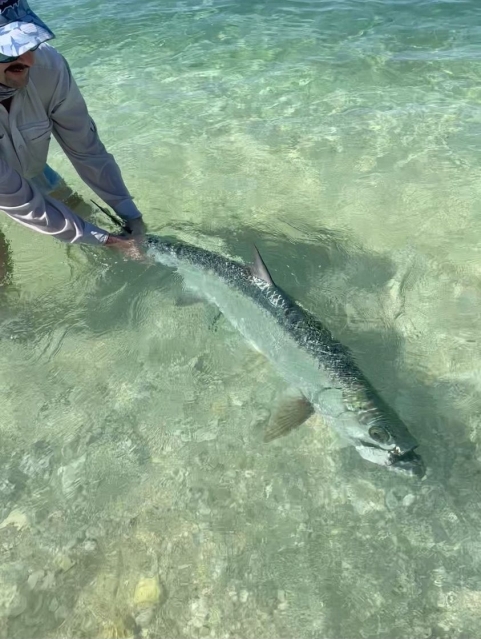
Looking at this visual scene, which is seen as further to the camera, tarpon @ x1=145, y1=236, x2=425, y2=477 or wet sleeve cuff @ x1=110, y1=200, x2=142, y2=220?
wet sleeve cuff @ x1=110, y1=200, x2=142, y2=220

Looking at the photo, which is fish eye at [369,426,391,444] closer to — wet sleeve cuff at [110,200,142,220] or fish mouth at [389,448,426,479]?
fish mouth at [389,448,426,479]

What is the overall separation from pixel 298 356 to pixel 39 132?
107 inches

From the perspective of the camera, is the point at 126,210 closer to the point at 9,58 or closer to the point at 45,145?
the point at 45,145

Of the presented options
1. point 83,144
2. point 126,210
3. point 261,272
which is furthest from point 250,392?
point 83,144

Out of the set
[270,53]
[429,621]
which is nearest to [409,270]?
[429,621]

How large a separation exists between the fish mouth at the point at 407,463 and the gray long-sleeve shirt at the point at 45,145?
283 cm

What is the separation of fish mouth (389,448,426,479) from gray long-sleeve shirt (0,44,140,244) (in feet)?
9.29

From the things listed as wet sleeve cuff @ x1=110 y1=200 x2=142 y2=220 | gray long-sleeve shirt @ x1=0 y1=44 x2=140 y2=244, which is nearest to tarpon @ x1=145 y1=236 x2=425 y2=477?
wet sleeve cuff @ x1=110 y1=200 x2=142 y2=220

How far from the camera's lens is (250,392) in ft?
13.6

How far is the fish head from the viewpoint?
335 cm

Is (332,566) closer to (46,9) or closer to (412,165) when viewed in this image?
(412,165)

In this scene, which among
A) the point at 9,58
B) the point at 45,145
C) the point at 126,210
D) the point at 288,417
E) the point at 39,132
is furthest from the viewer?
the point at 126,210

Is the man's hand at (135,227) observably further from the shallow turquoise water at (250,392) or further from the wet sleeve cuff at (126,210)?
the shallow turquoise water at (250,392)

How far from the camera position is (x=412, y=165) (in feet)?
22.0
